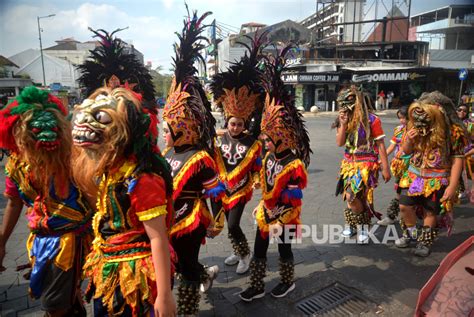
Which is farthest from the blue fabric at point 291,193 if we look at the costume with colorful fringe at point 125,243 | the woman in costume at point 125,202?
the costume with colorful fringe at point 125,243

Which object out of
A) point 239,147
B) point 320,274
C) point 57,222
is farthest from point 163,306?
point 320,274

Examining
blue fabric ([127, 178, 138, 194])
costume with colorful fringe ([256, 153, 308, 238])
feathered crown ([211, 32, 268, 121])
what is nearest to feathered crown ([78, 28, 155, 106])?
feathered crown ([211, 32, 268, 121])

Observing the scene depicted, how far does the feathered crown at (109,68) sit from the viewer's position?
4.05 m

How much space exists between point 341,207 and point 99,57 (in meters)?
4.49

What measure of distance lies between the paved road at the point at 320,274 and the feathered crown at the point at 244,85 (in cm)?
182

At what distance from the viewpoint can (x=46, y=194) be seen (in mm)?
2188

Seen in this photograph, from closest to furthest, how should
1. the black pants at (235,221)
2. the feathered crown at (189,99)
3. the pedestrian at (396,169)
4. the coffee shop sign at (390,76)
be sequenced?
the feathered crown at (189,99), the black pants at (235,221), the pedestrian at (396,169), the coffee shop sign at (390,76)

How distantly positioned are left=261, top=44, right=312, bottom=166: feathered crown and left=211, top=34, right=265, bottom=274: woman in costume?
385 mm

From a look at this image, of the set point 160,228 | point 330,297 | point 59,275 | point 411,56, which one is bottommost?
point 330,297

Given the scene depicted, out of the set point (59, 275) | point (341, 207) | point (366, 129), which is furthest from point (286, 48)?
point (341, 207)

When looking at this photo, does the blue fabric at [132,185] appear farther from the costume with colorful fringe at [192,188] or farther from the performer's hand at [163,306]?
the costume with colorful fringe at [192,188]

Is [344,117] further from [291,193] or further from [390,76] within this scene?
[390,76]

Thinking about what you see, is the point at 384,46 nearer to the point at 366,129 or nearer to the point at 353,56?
the point at 353,56

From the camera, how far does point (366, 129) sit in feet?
14.1
